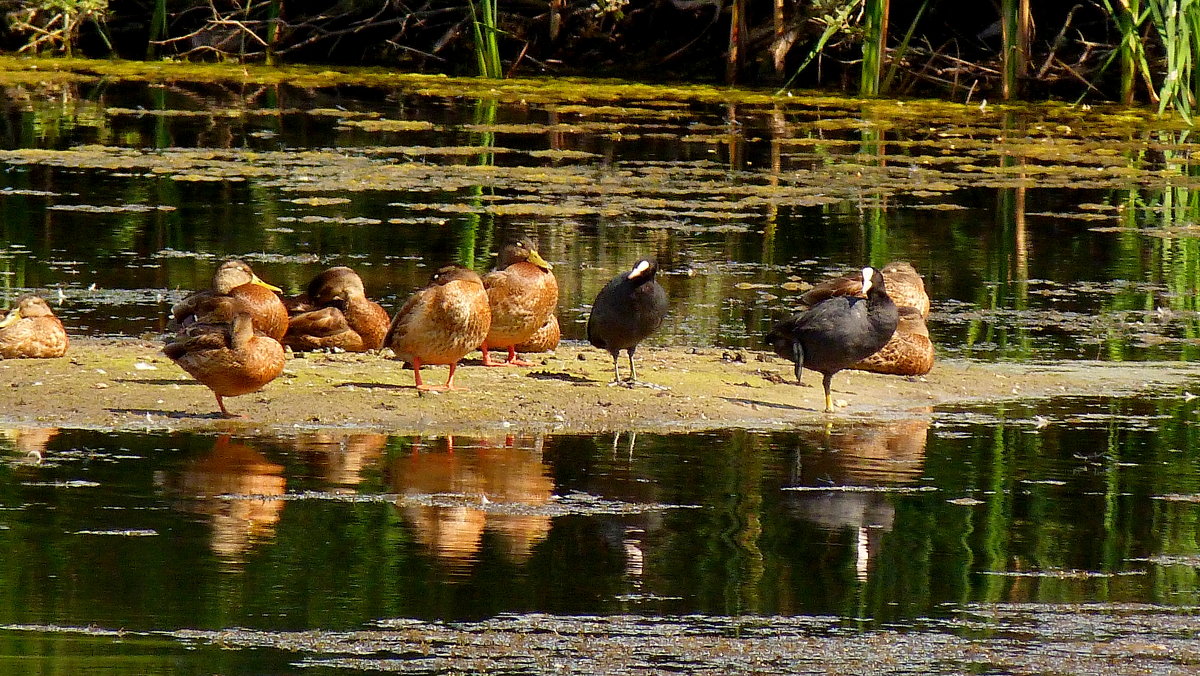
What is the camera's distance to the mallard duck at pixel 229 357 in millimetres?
8758

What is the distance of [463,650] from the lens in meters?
5.46

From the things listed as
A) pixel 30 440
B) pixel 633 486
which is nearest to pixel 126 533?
pixel 30 440

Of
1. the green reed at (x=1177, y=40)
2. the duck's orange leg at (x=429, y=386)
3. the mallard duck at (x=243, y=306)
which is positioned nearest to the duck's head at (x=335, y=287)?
the mallard duck at (x=243, y=306)

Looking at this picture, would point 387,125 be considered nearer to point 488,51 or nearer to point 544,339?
point 488,51

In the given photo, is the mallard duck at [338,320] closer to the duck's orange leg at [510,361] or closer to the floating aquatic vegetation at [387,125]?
Result: the duck's orange leg at [510,361]

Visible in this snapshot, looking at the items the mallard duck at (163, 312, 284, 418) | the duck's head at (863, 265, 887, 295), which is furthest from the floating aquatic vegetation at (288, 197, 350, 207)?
the mallard duck at (163, 312, 284, 418)

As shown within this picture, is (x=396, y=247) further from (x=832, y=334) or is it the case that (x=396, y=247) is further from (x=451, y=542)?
(x=451, y=542)

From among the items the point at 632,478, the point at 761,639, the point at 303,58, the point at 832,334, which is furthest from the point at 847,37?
the point at 761,639

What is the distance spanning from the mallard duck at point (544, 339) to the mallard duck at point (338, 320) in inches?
30.7

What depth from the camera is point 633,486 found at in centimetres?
774

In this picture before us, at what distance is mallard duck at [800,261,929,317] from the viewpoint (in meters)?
10.9

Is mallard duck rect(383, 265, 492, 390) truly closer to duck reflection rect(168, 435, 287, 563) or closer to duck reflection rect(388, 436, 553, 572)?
duck reflection rect(388, 436, 553, 572)

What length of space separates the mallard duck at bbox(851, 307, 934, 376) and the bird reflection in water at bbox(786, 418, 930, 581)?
94 cm

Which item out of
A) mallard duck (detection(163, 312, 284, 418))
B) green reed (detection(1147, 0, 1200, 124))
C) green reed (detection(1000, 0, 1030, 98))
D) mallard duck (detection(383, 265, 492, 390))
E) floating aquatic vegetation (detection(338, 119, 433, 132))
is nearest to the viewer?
mallard duck (detection(163, 312, 284, 418))
